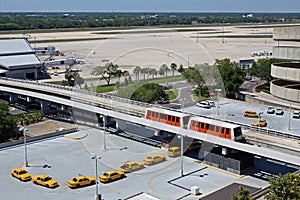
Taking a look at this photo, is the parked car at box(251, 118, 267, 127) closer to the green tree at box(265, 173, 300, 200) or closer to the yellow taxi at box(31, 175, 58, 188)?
the green tree at box(265, 173, 300, 200)

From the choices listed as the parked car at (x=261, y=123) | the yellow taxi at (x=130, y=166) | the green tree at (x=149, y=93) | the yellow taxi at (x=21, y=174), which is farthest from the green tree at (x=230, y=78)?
the yellow taxi at (x=21, y=174)

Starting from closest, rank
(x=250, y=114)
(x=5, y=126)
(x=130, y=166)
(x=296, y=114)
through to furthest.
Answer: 1. (x=130, y=166)
2. (x=296, y=114)
3. (x=250, y=114)
4. (x=5, y=126)

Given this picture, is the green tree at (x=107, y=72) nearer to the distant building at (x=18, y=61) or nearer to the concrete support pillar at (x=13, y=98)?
the concrete support pillar at (x=13, y=98)

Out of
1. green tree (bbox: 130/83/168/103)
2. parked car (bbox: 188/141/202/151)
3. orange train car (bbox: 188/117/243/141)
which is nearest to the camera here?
orange train car (bbox: 188/117/243/141)

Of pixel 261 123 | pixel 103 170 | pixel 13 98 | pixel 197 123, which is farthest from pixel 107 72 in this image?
pixel 197 123

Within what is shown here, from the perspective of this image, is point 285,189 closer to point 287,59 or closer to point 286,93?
point 286,93

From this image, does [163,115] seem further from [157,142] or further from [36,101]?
[36,101]

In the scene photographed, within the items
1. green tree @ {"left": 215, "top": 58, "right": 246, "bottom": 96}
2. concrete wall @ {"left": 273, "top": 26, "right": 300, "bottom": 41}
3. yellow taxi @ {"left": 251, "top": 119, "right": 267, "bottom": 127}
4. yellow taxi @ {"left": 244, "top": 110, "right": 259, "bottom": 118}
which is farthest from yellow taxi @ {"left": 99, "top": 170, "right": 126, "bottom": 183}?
green tree @ {"left": 215, "top": 58, "right": 246, "bottom": 96}
